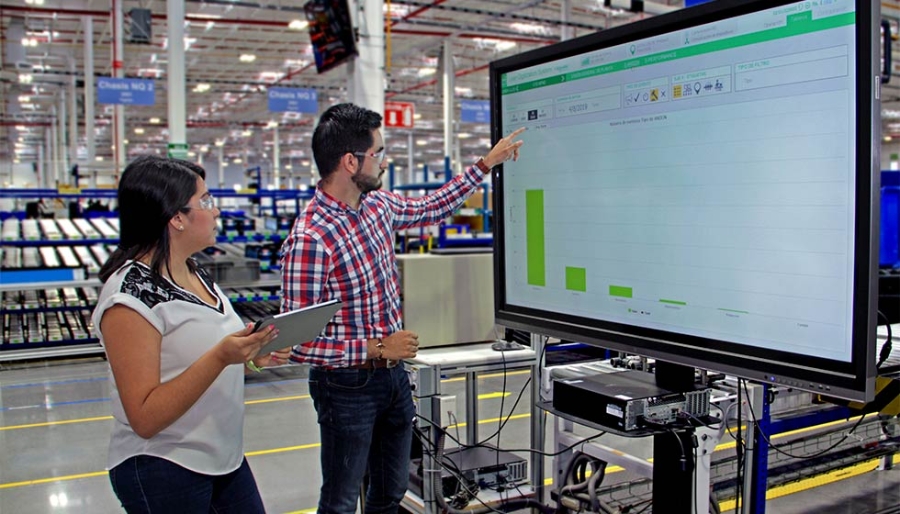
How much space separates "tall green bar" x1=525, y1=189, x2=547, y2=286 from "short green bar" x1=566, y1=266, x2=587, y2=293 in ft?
0.37

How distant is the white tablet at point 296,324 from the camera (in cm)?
175

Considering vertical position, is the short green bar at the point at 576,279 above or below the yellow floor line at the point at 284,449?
above

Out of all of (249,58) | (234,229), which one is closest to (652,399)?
(234,229)

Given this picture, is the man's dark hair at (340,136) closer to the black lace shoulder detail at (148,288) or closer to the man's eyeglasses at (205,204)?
the man's eyeglasses at (205,204)

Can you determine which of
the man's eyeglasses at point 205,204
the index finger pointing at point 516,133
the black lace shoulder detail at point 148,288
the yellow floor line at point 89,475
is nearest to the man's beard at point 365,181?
the index finger pointing at point 516,133

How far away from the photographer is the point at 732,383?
2703 mm

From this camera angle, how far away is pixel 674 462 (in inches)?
82.4

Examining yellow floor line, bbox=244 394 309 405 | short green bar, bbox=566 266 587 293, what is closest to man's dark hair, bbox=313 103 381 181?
short green bar, bbox=566 266 587 293

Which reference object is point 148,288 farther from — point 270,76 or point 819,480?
point 270,76

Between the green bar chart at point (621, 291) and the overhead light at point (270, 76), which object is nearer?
the green bar chart at point (621, 291)

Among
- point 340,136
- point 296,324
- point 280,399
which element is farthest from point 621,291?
point 280,399

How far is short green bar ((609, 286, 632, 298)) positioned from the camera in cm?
210

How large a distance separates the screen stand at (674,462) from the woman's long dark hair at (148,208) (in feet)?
4.62

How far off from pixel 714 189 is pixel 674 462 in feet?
2.55
